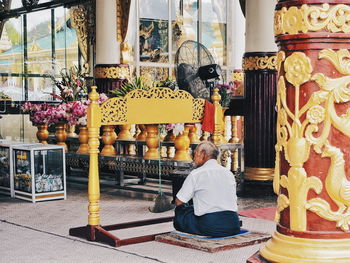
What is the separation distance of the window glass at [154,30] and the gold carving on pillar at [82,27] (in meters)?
1.24

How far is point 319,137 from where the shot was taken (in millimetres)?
2455

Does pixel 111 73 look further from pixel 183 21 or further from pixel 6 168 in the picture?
pixel 183 21

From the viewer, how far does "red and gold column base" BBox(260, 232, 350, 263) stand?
240 centimetres

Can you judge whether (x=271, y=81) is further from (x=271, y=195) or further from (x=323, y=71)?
(x=323, y=71)

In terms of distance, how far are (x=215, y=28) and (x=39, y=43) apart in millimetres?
3949

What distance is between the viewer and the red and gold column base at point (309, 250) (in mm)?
2402

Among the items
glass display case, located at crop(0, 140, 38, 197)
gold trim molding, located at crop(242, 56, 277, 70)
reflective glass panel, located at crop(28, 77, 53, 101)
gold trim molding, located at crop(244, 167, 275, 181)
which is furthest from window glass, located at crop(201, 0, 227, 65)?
glass display case, located at crop(0, 140, 38, 197)

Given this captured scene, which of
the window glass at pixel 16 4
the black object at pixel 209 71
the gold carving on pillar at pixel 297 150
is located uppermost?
the window glass at pixel 16 4

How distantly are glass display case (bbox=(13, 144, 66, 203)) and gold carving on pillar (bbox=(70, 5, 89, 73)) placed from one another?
3.81 meters

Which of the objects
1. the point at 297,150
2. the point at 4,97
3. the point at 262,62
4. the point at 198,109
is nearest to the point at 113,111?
the point at 198,109

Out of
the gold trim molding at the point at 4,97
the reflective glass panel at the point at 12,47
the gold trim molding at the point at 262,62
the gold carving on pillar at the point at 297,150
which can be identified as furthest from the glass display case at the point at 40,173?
the gold carving on pillar at the point at 297,150

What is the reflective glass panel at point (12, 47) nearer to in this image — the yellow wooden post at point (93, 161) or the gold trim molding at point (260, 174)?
the gold trim molding at point (260, 174)

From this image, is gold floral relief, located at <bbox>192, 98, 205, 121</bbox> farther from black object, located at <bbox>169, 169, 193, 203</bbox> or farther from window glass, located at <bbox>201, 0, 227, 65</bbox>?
window glass, located at <bbox>201, 0, 227, 65</bbox>

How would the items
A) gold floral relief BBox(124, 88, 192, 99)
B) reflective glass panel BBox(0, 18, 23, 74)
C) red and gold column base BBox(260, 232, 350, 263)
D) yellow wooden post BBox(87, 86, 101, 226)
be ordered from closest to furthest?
red and gold column base BBox(260, 232, 350, 263)
yellow wooden post BBox(87, 86, 101, 226)
gold floral relief BBox(124, 88, 192, 99)
reflective glass panel BBox(0, 18, 23, 74)
